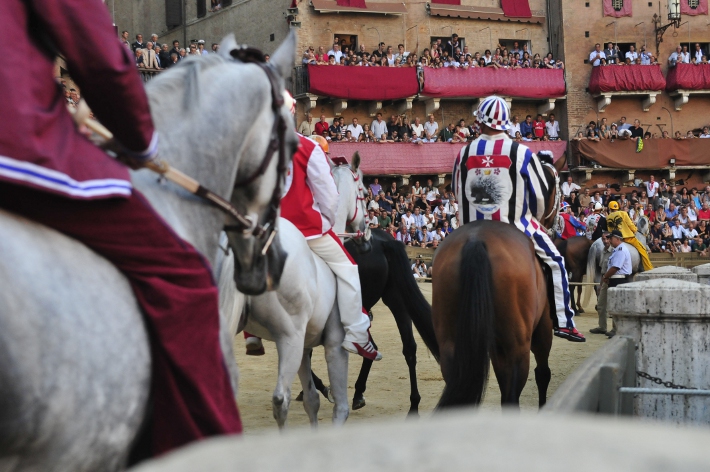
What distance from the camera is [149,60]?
88.5 feet

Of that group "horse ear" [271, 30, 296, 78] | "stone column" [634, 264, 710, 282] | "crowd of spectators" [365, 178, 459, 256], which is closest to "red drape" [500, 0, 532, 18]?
"crowd of spectators" [365, 178, 459, 256]

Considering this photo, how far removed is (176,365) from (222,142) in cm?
86

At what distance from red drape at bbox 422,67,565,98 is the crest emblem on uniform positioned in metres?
30.9

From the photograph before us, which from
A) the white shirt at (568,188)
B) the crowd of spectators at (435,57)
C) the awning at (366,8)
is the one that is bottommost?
the white shirt at (568,188)

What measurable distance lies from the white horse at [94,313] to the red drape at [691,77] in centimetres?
4005

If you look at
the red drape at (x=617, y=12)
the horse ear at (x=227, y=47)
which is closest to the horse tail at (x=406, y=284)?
the horse ear at (x=227, y=47)

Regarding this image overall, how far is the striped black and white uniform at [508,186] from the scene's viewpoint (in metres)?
6.66

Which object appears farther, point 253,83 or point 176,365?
point 253,83

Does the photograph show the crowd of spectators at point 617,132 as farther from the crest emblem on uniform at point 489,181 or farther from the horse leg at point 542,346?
the crest emblem on uniform at point 489,181

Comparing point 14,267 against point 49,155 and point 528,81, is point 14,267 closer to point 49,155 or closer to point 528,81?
point 49,155

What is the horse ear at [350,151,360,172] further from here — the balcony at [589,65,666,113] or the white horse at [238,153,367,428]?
the balcony at [589,65,666,113]

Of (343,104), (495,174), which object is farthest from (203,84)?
(343,104)

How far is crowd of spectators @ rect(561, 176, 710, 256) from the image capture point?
108 feet

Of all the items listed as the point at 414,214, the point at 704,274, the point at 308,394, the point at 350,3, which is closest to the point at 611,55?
the point at 350,3
